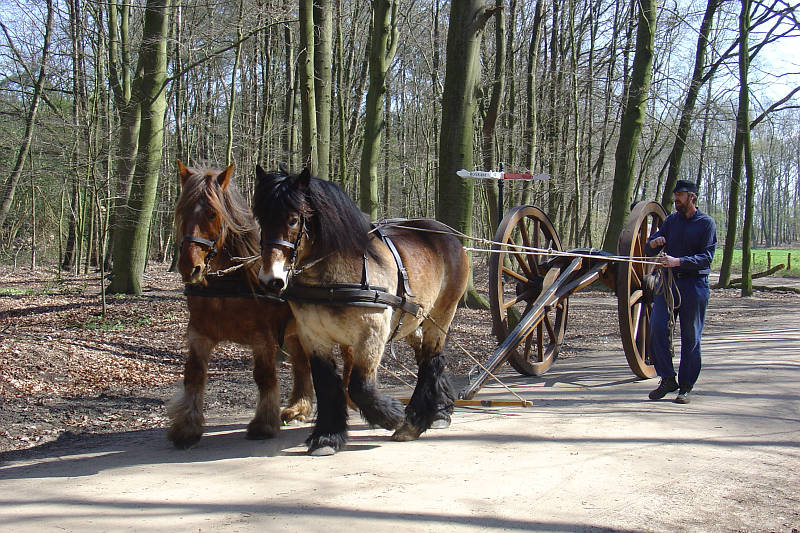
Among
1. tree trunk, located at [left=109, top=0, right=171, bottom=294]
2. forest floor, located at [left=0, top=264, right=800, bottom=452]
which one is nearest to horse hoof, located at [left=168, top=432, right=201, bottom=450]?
forest floor, located at [left=0, top=264, right=800, bottom=452]

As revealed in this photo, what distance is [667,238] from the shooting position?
6.71 meters

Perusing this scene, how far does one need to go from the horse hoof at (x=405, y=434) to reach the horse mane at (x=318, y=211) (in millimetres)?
1349

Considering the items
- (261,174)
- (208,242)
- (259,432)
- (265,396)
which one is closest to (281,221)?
(261,174)

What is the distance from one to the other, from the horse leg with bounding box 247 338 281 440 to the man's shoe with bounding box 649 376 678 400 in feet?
11.8

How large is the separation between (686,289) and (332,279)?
3772 millimetres

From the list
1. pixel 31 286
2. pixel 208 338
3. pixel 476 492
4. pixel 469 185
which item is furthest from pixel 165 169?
pixel 476 492

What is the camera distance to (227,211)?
4.98 meters

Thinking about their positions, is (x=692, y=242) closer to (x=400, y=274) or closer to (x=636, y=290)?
(x=636, y=290)

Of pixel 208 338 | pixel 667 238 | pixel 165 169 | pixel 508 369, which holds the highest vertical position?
pixel 165 169

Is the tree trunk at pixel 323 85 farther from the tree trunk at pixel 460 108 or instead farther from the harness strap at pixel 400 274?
the harness strap at pixel 400 274

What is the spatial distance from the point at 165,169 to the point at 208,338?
21016mm

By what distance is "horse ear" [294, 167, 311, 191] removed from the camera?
14.2 ft

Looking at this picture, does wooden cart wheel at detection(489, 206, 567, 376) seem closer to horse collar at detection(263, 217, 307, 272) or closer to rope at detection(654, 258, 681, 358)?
rope at detection(654, 258, 681, 358)

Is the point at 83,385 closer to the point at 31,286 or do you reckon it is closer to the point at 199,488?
the point at 199,488
